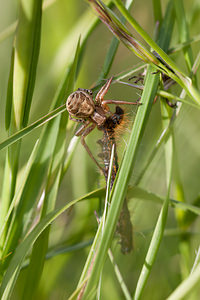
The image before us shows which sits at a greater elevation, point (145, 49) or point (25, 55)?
point (25, 55)

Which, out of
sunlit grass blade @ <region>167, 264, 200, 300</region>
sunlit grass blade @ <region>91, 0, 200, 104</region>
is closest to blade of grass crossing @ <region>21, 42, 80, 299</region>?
sunlit grass blade @ <region>91, 0, 200, 104</region>

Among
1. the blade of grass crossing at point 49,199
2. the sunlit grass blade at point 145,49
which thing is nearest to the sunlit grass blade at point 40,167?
the blade of grass crossing at point 49,199

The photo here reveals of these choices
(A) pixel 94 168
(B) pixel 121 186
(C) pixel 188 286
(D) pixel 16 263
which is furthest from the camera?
(A) pixel 94 168

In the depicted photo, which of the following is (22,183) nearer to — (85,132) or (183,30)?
(85,132)

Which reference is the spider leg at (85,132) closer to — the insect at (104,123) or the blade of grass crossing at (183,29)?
the insect at (104,123)

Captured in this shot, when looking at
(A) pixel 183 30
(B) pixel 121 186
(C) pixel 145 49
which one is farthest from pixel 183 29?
(B) pixel 121 186

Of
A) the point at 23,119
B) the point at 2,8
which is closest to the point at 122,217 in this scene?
the point at 23,119

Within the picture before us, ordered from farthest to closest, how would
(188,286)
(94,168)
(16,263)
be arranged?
(94,168)
(16,263)
(188,286)
